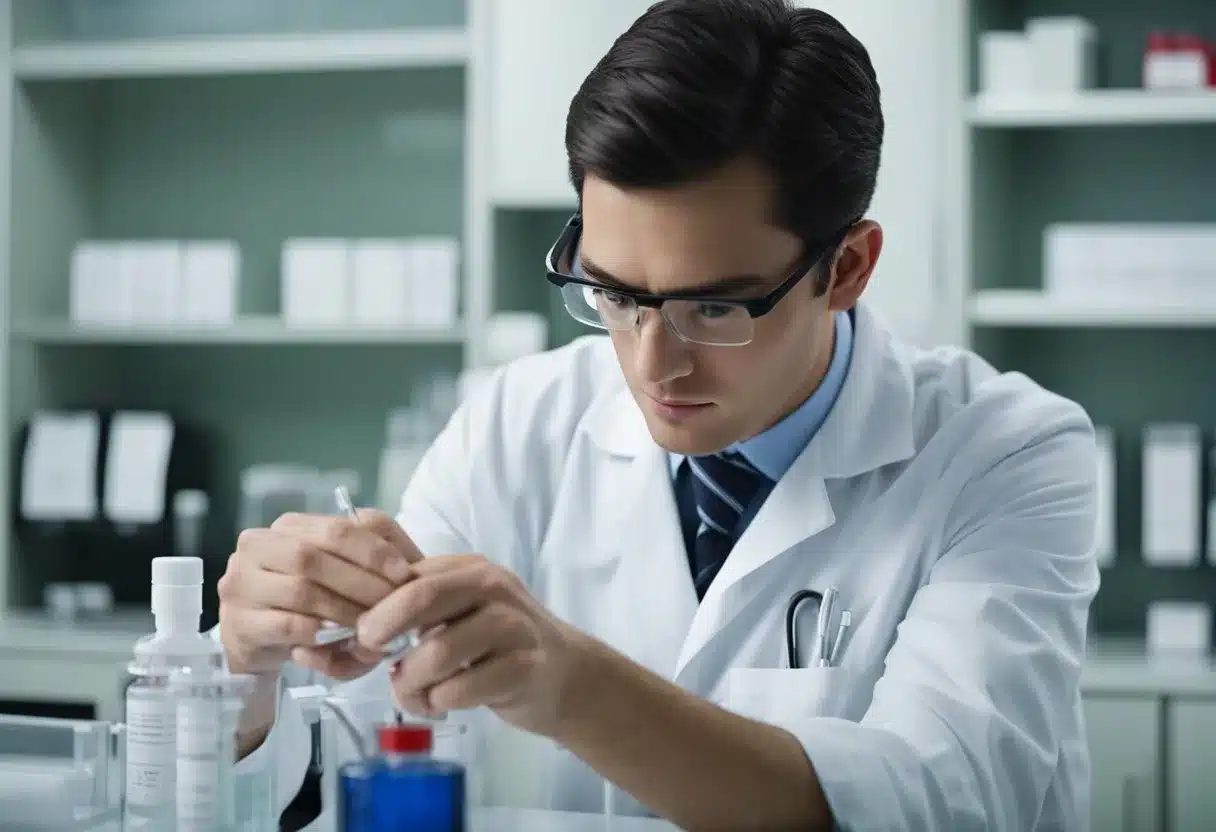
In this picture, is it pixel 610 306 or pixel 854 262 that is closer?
pixel 610 306

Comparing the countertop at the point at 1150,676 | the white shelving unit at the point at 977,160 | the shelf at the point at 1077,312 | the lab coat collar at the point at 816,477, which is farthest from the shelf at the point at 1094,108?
the lab coat collar at the point at 816,477

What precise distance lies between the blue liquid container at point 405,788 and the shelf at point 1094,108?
2.22 metres

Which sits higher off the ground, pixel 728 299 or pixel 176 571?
pixel 728 299

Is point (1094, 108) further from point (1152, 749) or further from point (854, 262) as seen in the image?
point (854, 262)

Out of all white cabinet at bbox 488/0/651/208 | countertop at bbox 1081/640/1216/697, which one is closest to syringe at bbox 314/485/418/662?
countertop at bbox 1081/640/1216/697

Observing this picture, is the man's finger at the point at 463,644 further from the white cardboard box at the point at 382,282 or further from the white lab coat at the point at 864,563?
the white cardboard box at the point at 382,282

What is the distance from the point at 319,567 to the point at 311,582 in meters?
Result: 0.02

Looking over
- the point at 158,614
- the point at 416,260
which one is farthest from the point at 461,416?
the point at 416,260

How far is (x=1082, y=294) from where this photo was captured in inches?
114

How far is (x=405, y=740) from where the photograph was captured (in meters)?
1.00

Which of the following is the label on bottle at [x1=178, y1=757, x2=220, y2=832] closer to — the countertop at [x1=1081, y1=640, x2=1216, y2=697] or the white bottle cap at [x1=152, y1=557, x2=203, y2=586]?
the white bottle cap at [x1=152, y1=557, x2=203, y2=586]

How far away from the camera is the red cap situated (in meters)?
1.00

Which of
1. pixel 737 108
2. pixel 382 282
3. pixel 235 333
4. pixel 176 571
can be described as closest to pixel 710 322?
pixel 737 108

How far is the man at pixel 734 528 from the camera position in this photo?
3.80ft
